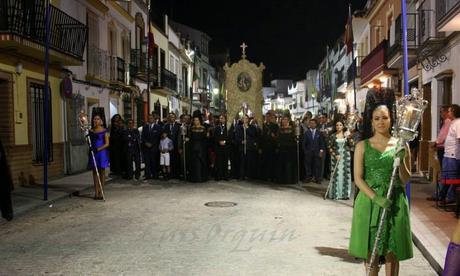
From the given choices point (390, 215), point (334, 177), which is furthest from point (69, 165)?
point (390, 215)

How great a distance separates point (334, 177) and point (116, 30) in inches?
598

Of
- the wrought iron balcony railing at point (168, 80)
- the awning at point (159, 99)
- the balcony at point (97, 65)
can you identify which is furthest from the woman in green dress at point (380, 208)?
the wrought iron balcony railing at point (168, 80)

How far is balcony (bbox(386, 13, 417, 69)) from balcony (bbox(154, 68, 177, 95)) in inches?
573

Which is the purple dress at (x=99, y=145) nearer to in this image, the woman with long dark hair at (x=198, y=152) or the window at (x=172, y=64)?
the woman with long dark hair at (x=198, y=152)

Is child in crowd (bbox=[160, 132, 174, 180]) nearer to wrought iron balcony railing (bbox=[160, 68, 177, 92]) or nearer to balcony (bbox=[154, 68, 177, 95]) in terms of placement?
balcony (bbox=[154, 68, 177, 95])

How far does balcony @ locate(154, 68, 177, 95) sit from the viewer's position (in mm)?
30991

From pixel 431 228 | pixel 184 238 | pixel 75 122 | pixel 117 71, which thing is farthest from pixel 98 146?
pixel 117 71

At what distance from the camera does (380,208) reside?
4.71m

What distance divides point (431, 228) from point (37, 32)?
11.5 meters

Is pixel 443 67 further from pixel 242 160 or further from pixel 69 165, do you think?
pixel 69 165

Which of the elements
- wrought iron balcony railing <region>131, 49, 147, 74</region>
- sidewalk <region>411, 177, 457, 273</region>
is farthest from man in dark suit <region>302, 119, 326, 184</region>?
wrought iron balcony railing <region>131, 49, 147, 74</region>

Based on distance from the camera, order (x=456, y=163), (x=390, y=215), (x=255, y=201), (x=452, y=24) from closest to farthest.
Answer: (x=390, y=215)
(x=456, y=163)
(x=255, y=201)
(x=452, y=24)

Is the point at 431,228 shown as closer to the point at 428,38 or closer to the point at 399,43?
the point at 428,38

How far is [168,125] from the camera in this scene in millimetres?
15734
